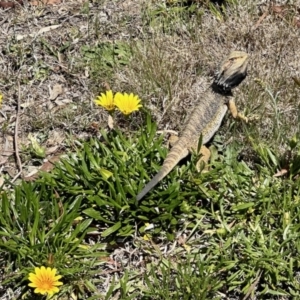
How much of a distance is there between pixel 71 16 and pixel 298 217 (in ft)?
9.81

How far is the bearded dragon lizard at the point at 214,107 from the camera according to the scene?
4395 millimetres

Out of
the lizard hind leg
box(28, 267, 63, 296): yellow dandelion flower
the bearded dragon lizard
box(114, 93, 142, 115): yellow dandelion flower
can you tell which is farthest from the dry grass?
box(28, 267, 63, 296): yellow dandelion flower

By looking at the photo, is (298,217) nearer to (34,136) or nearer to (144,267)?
(144,267)

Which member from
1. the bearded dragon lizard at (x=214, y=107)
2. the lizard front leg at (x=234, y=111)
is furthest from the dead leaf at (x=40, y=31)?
the lizard front leg at (x=234, y=111)

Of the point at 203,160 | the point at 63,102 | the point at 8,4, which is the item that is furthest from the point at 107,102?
the point at 8,4

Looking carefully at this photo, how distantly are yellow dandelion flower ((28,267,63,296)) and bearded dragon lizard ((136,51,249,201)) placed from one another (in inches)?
49.1

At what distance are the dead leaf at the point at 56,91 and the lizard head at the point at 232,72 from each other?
4.34 ft

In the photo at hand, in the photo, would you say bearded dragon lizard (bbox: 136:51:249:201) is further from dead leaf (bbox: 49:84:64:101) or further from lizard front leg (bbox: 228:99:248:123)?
dead leaf (bbox: 49:84:64:101)

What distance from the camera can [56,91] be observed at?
5.18m

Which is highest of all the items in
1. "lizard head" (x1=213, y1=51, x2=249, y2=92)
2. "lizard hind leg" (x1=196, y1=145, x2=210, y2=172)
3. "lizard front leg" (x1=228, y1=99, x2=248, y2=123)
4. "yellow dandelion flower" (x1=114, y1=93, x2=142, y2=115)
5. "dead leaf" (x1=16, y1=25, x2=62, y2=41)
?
"lizard head" (x1=213, y1=51, x2=249, y2=92)

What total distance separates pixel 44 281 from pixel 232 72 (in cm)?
200

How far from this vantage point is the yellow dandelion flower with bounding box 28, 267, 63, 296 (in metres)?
3.48

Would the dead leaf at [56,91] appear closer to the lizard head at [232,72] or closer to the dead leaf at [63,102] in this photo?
the dead leaf at [63,102]

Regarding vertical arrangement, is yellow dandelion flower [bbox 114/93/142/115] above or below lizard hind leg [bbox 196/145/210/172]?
above
